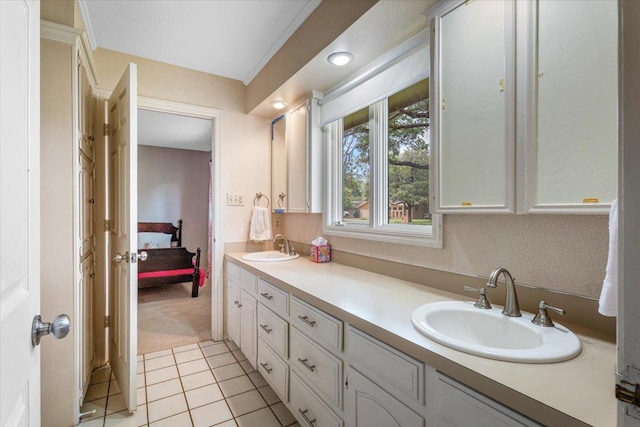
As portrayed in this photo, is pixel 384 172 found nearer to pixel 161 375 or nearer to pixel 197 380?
pixel 197 380

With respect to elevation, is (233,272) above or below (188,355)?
above

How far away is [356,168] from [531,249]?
1.28m

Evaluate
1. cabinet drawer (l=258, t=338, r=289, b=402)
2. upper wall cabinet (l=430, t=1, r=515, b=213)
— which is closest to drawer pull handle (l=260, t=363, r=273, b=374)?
cabinet drawer (l=258, t=338, r=289, b=402)

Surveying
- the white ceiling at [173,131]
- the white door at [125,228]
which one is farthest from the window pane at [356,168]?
the white ceiling at [173,131]

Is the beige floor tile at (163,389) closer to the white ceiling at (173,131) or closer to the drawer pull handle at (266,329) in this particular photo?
the drawer pull handle at (266,329)

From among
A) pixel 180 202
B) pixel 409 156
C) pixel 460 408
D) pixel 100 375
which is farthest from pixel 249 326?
pixel 180 202

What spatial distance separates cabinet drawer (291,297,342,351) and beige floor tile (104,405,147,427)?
1.05 m

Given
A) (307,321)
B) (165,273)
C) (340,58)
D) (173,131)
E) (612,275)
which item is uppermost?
(173,131)

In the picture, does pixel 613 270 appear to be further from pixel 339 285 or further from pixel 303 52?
pixel 303 52

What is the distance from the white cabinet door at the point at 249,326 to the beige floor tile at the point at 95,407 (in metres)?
0.88

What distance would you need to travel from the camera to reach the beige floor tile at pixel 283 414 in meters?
1.73

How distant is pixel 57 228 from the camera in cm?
163

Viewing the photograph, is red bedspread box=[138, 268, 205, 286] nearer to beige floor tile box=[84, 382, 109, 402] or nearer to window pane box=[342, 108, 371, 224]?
beige floor tile box=[84, 382, 109, 402]

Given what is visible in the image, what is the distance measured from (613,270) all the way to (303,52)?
72.9 inches
